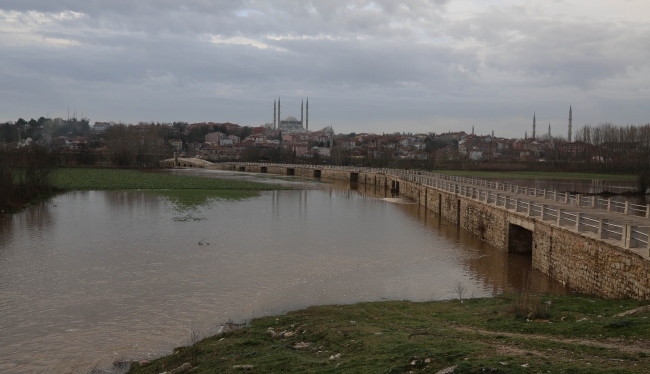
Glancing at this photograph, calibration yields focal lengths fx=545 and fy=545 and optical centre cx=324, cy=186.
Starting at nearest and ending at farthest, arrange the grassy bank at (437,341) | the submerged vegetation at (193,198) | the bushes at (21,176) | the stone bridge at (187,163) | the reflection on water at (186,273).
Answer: the grassy bank at (437,341) < the reflection on water at (186,273) < the submerged vegetation at (193,198) < the bushes at (21,176) < the stone bridge at (187,163)

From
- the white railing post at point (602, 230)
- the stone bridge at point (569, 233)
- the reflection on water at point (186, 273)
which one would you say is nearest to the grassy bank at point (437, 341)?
the stone bridge at point (569, 233)

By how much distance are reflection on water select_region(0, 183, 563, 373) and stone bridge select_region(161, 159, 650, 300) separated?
2.97ft

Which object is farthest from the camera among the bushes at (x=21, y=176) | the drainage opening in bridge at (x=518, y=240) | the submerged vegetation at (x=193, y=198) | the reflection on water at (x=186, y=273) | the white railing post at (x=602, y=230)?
the bushes at (x=21, y=176)

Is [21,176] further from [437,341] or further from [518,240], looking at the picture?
[437,341]

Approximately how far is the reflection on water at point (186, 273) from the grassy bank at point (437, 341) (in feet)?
6.19

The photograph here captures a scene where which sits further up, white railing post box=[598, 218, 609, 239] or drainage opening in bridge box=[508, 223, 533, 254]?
white railing post box=[598, 218, 609, 239]

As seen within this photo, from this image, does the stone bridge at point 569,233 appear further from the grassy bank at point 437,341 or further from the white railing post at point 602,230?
the grassy bank at point 437,341

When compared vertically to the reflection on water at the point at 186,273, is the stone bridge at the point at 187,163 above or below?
above

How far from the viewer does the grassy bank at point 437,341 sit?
830 centimetres

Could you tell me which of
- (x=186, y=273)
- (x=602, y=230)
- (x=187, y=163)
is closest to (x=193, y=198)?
(x=186, y=273)

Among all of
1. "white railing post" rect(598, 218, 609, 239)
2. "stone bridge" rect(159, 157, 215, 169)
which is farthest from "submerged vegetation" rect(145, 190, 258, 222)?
"stone bridge" rect(159, 157, 215, 169)

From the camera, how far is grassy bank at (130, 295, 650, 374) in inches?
327

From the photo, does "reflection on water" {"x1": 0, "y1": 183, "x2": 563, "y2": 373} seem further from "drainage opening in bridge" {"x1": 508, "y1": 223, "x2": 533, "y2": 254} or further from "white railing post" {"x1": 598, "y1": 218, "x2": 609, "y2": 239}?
"white railing post" {"x1": 598, "y1": 218, "x2": 609, "y2": 239}

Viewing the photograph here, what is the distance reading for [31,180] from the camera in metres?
48.0
